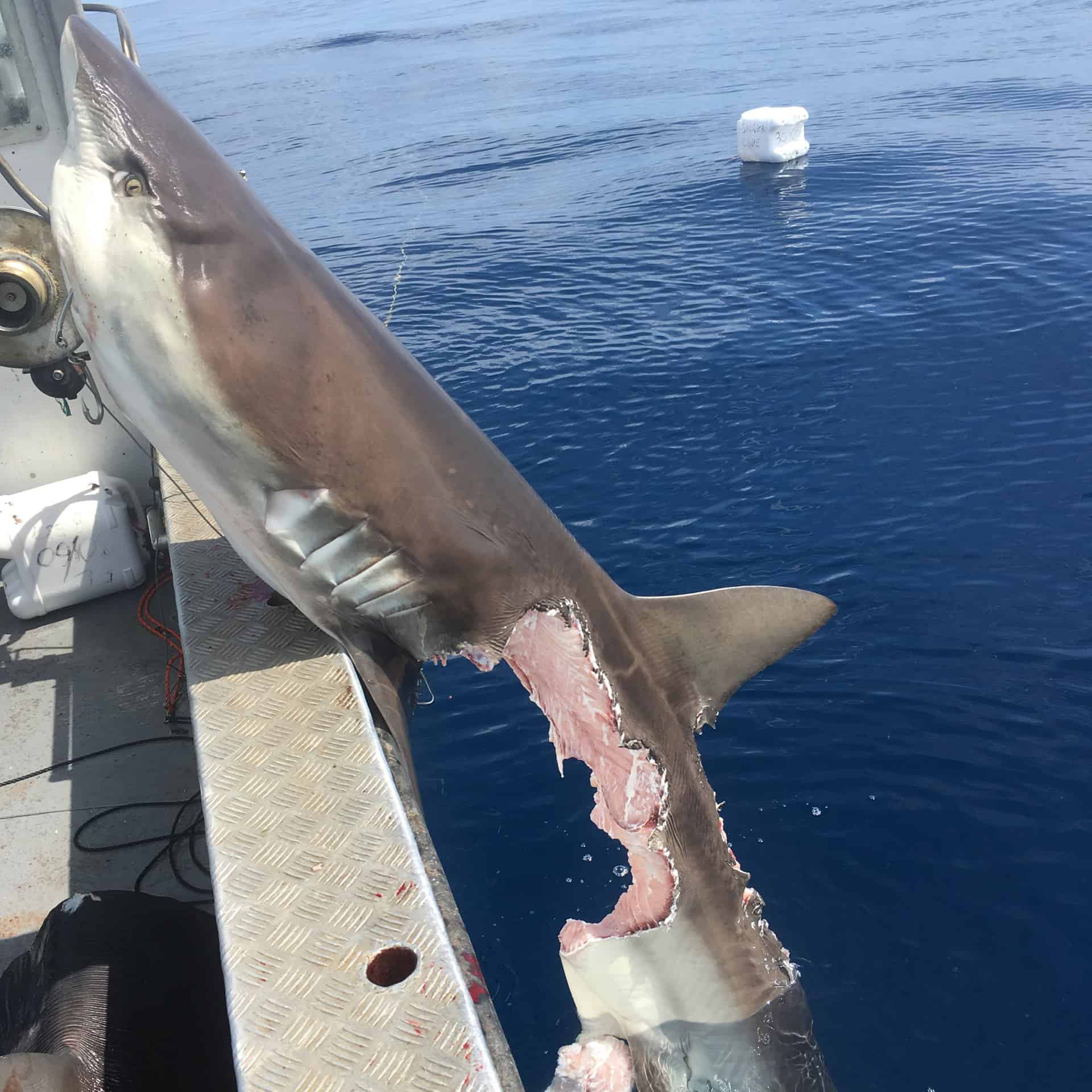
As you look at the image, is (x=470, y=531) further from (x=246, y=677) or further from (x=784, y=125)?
(x=784, y=125)

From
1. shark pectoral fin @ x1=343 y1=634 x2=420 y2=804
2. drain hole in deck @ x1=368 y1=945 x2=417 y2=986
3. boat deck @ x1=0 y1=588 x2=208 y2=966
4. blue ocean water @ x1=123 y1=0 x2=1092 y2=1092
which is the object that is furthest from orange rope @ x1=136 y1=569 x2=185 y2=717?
drain hole in deck @ x1=368 y1=945 x2=417 y2=986

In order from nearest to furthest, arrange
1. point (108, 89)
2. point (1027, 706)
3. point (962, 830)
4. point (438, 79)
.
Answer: point (108, 89) → point (962, 830) → point (1027, 706) → point (438, 79)

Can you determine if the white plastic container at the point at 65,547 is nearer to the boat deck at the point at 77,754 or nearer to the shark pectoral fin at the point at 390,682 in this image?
the boat deck at the point at 77,754

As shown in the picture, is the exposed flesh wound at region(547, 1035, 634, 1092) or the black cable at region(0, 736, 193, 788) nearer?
the exposed flesh wound at region(547, 1035, 634, 1092)

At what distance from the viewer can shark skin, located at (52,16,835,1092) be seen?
284 cm

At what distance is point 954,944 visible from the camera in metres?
5.35

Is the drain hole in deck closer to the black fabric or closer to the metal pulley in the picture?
the black fabric

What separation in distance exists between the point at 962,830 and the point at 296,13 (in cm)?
10679

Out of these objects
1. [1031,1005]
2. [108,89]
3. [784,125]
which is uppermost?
[108,89]

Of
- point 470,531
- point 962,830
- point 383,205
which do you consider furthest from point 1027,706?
point 383,205

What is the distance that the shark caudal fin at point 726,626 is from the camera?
3.83 meters

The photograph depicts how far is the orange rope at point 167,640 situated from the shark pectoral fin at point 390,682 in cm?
169

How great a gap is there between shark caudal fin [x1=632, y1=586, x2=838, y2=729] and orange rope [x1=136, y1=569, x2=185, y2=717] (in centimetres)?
253

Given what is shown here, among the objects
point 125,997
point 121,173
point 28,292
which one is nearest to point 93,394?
point 28,292
